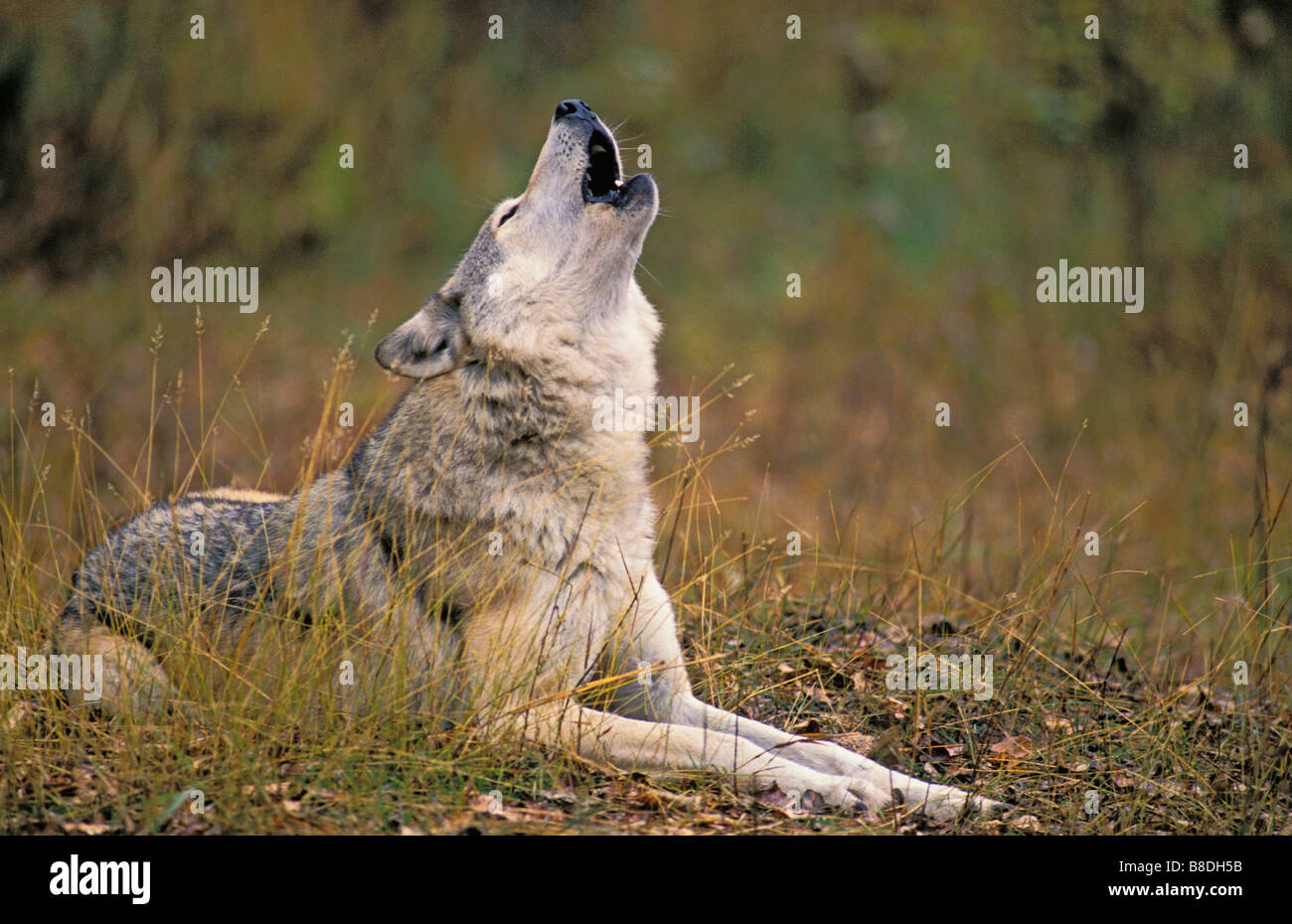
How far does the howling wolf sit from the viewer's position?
14.6 ft

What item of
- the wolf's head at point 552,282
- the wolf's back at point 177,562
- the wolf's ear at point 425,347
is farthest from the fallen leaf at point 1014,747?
the wolf's back at point 177,562

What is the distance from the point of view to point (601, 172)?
557 centimetres

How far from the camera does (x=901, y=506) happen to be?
9.87 metres

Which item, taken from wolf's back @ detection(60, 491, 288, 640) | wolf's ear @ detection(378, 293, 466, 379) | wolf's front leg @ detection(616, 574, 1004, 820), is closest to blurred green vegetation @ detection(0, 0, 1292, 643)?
wolf's back @ detection(60, 491, 288, 640)

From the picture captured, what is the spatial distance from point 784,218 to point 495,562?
10.4 m

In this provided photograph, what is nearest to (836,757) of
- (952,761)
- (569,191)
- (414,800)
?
(952,761)

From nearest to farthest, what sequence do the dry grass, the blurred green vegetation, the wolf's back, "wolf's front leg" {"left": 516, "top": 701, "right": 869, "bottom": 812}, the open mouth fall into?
the dry grass, "wolf's front leg" {"left": 516, "top": 701, "right": 869, "bottom": 812}, the wolf's back, the open mouth, the blurred green vegetation

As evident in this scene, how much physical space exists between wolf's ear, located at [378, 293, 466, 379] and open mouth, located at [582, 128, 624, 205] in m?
0.82

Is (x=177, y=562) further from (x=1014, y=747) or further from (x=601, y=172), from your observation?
(x=1014, y=747)

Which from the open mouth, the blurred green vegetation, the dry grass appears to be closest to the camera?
the dry grass

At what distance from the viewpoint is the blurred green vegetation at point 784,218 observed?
10070 mm

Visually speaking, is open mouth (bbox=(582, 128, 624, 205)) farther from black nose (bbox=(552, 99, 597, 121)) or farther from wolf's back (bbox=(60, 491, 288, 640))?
wolf's back (bbox=(60, 491, 288, 640))

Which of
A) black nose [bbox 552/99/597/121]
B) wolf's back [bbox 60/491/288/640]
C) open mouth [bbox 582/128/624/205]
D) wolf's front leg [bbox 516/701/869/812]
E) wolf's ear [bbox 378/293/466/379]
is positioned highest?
black nose [bbox 552/99/597/121]

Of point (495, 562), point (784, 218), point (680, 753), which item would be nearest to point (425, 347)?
point (495, 562)
